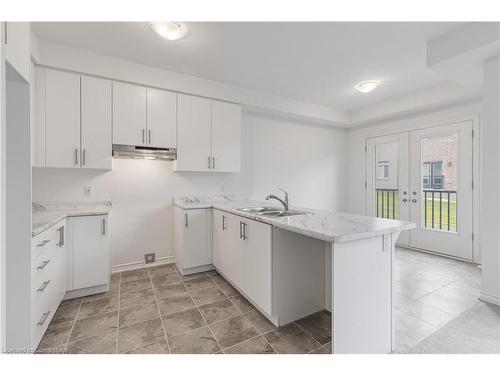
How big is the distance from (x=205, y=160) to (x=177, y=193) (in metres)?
0.66

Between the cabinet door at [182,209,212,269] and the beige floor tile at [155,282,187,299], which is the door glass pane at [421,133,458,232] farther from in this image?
the beige floor tile at [155,282,187,299]

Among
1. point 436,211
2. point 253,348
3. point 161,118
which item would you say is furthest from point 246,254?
point 436,211

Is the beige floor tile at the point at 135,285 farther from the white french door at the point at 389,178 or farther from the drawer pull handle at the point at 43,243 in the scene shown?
the white french door at the point at 389,178

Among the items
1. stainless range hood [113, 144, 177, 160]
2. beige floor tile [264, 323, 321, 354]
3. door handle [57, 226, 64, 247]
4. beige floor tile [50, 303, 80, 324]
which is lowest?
beige floor tile [50, 303, 80, 324]

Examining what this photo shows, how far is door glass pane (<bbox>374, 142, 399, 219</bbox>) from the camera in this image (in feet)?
13.6

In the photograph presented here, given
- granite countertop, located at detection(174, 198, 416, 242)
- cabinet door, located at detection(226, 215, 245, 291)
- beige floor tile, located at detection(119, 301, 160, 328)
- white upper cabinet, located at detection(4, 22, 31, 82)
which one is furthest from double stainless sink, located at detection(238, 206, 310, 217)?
white upper cabinet, located at detection(4, 22, 31, 82)

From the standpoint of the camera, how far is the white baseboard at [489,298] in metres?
2.12

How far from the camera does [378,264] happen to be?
56.9 inches

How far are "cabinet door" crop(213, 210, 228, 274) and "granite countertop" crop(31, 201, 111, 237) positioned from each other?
3.81 feet

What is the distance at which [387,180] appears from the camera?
14.0 feet

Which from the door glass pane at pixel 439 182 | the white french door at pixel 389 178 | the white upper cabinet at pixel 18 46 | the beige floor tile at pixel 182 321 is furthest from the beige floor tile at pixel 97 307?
the door glass pane at pixel 439 182
